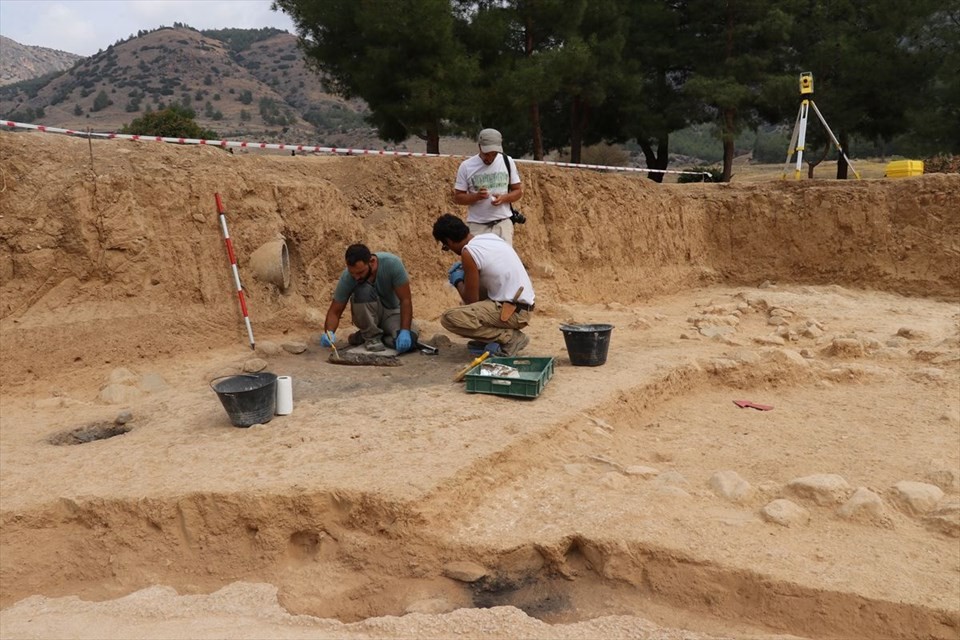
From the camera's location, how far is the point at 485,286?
5621mm

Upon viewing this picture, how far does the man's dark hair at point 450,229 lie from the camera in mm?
5512

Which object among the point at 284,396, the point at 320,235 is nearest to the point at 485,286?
the point at 284,396

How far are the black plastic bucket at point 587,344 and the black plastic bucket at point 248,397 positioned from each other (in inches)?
94.9

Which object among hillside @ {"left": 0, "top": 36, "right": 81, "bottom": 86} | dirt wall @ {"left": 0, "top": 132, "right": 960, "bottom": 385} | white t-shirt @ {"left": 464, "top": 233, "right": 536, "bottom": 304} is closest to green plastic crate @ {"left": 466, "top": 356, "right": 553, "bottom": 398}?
white t-shirt @ {"left": 464, "top": 233, "right": 536, "bottom": 304}

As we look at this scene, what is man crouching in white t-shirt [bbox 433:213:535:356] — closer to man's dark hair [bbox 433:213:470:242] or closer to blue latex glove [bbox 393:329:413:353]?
man's dark hair [bbox 433:213:470:242]

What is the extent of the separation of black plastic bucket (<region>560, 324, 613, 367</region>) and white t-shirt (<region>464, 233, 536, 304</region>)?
0.49m

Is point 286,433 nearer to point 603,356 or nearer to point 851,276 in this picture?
point 603,356

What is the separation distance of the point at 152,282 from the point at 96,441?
2224 mm

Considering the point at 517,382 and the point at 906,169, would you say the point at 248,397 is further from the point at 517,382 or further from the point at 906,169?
the point at 906,169

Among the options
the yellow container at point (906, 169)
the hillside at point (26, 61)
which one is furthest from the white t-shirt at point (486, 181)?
the hillside at point (26, 61)

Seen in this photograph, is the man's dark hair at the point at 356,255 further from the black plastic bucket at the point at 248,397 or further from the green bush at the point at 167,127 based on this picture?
the green bush at the point at 167,127

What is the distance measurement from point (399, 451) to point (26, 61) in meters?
92.5

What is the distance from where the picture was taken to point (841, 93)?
653 inches

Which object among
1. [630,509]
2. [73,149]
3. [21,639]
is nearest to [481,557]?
[630,509]
